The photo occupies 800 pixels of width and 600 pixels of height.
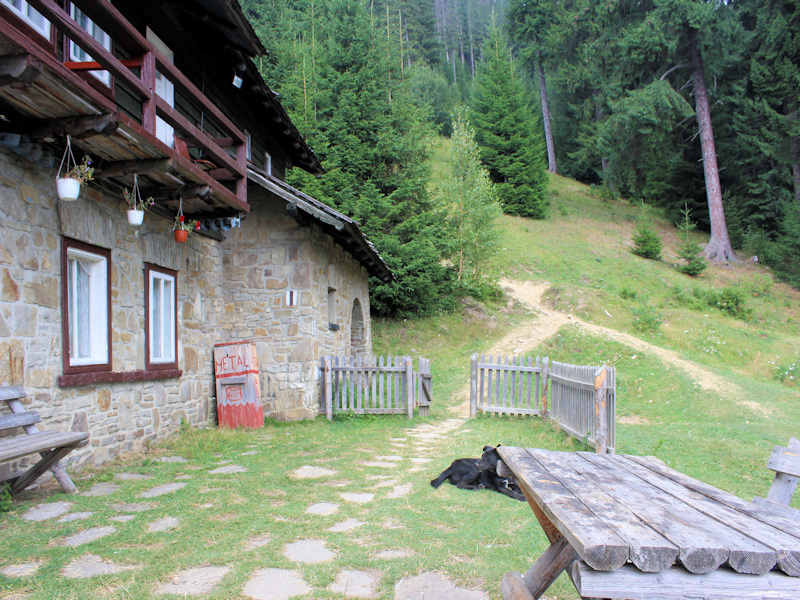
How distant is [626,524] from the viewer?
5.79 ft

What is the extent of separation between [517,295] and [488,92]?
18.2 m

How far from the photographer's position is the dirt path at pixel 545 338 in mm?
11562

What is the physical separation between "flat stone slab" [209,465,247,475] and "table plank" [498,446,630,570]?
12.5 feet

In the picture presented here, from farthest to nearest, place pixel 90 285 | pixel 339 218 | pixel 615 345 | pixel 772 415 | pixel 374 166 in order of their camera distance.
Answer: pixel 374 166
pixel 615 345
pixel 772 415
pixel 339 218
pixel 90 285

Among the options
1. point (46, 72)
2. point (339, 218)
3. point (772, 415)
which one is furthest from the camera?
point (772, 415)

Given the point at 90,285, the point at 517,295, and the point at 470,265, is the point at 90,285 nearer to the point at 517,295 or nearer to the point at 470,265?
the point at 470,265

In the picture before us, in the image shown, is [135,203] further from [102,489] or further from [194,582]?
[194,582]

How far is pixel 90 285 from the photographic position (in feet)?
19.0

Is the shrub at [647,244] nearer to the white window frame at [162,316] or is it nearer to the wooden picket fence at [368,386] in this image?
the wooden picket fence at [368,386]

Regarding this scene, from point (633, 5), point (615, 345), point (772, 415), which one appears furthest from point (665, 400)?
point (633, 5)

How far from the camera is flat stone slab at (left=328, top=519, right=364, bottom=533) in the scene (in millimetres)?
3844

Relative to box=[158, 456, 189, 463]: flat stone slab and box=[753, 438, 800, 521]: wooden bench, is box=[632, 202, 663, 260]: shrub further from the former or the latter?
box=[753, 438, 800, 521]: wooden bench

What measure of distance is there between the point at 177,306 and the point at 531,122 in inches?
1171

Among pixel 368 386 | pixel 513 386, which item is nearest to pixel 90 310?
pixel 368 386
